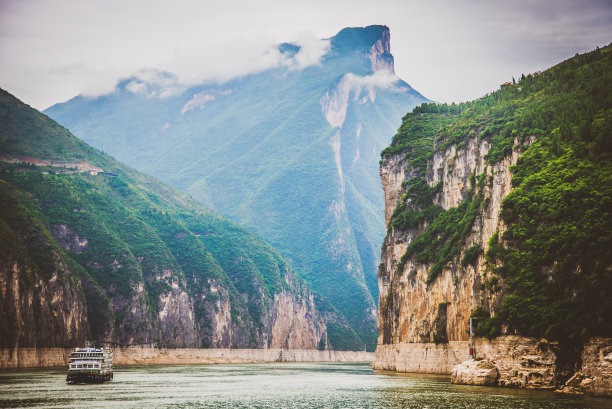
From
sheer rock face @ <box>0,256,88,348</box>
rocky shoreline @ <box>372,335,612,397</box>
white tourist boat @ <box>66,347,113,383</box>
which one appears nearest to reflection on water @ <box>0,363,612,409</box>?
white tourist boat @ <box>66,347,113,383</box>

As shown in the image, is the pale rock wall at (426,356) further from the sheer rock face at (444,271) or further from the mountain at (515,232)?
the sheer rock face at (444,271)

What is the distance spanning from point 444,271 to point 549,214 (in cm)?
2977

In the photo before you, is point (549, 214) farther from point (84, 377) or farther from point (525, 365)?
point (84, 377)

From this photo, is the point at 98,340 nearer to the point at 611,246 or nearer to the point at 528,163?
the point at 528,163

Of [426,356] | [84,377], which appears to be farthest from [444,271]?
[84,377]

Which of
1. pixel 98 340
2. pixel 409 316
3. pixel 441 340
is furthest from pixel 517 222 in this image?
pixel 98 340

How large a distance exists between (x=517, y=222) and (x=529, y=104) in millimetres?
33421

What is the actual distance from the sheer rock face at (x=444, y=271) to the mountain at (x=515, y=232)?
280mm

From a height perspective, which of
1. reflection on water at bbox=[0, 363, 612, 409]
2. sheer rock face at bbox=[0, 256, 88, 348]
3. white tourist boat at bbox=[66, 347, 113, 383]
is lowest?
reflection on water at bbox=[0, 363, 612, 409]

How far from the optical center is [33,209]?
181375 mm

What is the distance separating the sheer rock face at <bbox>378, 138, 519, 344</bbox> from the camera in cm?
9900

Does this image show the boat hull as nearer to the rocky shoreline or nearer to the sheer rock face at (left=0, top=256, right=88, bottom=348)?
the sheer rock face at (left=0, top=256, right=88, bottom=348)

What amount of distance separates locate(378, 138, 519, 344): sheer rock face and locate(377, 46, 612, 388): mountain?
0.28m

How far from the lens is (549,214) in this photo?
82.0 meters
